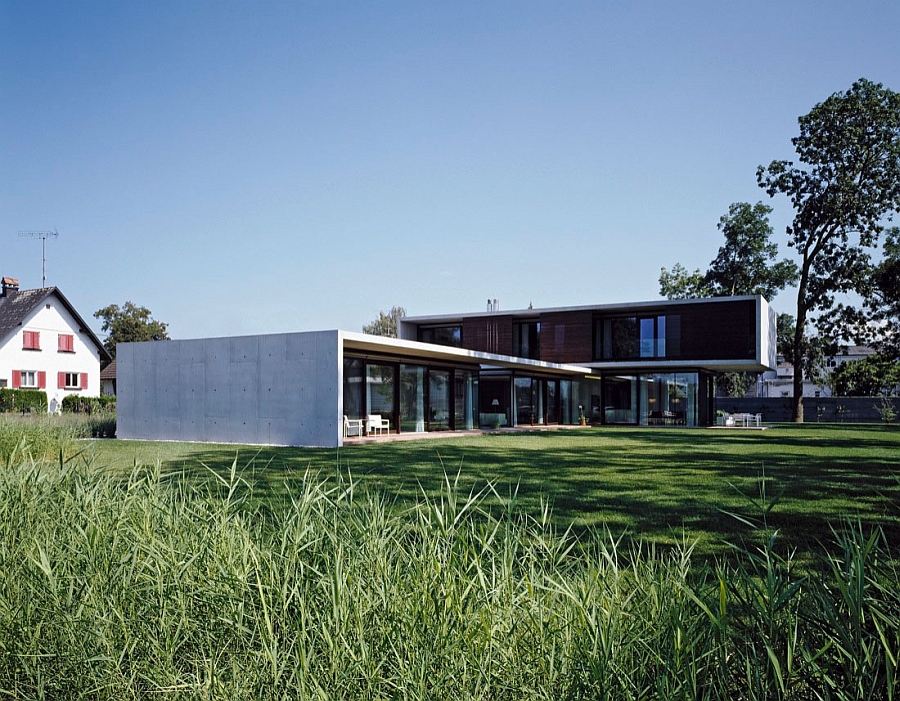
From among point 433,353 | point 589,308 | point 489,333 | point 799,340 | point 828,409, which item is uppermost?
point 589,308

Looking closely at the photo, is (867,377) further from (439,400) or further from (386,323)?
(386,323)

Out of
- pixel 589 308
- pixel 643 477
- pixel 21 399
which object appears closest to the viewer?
pixel 643 477

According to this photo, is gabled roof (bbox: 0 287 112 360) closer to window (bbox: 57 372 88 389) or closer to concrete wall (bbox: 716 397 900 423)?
window (bbox: 57 372 88 389)

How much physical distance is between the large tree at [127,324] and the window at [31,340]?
66.0 feet

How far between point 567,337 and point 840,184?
49.4 feet

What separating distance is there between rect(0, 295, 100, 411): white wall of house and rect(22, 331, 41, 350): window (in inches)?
2.6

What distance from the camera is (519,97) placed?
12.6 metres

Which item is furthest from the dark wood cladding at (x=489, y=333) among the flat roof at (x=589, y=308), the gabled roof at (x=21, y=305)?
the gabled roof at (x=21, y=305)

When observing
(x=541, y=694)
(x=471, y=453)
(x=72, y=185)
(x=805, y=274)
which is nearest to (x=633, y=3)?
(x=471, y=453)

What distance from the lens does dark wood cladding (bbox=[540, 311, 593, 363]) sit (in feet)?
102

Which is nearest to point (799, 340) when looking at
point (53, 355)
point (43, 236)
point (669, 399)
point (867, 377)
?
point (669, 399)

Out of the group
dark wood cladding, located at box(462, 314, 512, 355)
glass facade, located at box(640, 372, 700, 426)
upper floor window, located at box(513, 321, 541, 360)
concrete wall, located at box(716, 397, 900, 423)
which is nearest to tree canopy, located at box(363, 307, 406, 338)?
dark wood cladding, located at box(462, 314, 512, 355)

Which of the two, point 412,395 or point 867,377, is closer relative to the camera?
point 412,395

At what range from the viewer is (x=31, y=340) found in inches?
1463
